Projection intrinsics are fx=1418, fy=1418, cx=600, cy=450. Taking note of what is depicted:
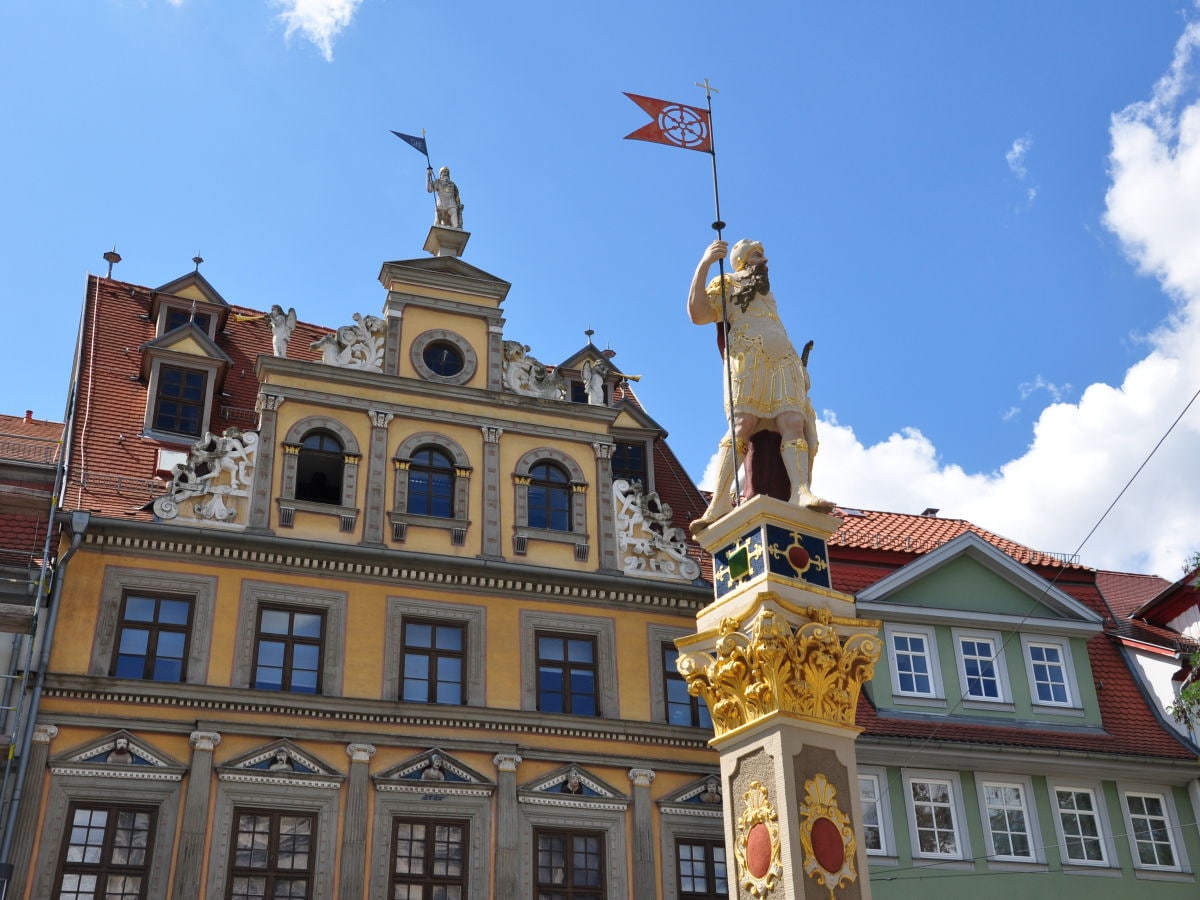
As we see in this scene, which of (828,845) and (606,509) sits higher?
(606,509)

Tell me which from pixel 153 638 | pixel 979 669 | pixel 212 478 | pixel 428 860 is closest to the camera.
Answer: pixel 428 860

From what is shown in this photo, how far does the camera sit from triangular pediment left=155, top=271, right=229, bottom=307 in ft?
81.1

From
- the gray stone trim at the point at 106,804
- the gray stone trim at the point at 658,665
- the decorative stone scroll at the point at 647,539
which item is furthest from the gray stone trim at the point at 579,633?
the gray stone trim at the point at 106,804

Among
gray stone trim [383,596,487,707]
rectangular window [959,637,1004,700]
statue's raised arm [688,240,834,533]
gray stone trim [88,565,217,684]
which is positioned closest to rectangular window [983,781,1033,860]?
rectangular window [959,637,1004,700]

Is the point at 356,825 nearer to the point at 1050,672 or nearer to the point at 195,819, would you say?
the point at 195,819

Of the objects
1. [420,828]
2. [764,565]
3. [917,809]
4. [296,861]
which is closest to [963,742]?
[917,809]

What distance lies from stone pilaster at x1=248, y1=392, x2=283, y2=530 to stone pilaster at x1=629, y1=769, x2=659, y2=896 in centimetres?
651

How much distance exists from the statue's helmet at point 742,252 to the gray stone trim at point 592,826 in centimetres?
971

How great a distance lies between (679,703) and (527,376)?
5.91 meters

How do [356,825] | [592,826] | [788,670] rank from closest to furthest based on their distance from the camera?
[788,670] → [356,825] → [592,826]

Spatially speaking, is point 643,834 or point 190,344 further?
point 190,344

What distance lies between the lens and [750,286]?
12812 mm

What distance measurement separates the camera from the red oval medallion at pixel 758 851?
1037 centimetres

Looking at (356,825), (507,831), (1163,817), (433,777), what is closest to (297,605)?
(433,777)
